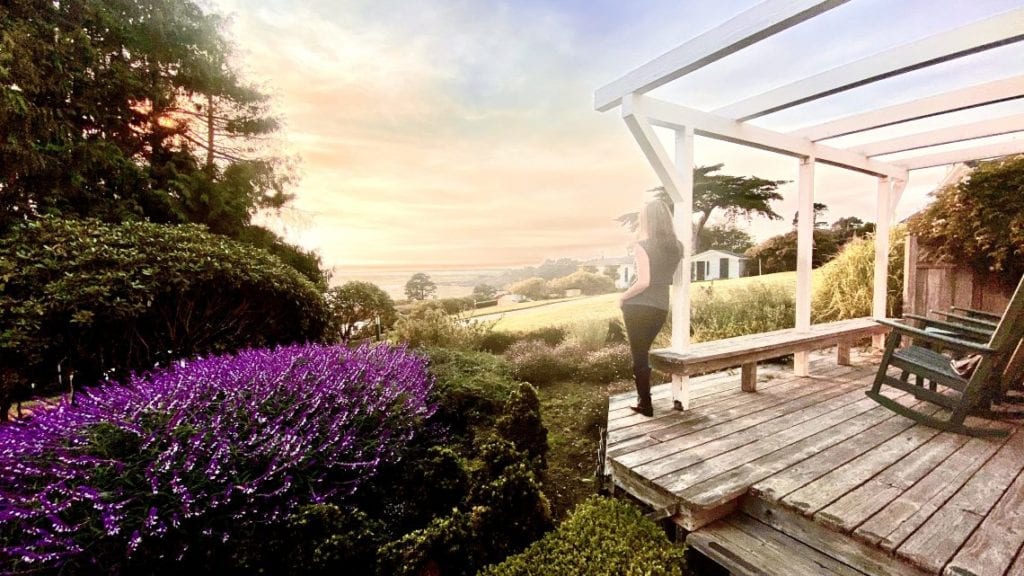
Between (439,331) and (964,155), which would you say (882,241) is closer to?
(964,155)

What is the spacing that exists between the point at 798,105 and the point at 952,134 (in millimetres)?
2526

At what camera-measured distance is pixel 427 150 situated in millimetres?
6895

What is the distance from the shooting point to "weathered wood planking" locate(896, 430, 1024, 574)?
167 cm

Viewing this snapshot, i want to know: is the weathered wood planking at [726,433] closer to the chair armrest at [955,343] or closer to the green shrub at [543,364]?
the chair armrest at [955,343]

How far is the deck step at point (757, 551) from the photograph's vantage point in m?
1.80

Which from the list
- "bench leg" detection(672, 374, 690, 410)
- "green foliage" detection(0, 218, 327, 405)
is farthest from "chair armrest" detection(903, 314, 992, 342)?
"green foliage" detection(0, 218, 327, 405)

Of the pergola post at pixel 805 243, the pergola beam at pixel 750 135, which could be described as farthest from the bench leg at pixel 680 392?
the pergola beam at pixel 750 135

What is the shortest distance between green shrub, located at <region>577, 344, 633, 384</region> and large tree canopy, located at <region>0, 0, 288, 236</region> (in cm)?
709

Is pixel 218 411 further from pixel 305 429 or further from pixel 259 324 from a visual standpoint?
pixel 259 324

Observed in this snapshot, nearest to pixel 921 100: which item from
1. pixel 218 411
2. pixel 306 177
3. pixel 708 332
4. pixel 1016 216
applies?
pixel 1016 216

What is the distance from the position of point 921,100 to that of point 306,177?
9952 millimetres

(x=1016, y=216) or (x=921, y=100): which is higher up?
(x=921, y=100)

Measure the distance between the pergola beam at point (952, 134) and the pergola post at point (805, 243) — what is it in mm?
1152

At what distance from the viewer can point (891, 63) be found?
114 inches
